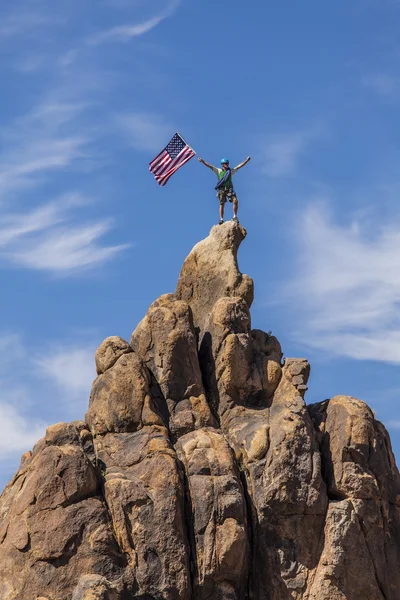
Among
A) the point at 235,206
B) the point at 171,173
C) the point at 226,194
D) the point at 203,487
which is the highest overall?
the point at 171,173

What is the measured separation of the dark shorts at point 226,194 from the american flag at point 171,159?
2.18 m

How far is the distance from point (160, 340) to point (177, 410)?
2.86 metres

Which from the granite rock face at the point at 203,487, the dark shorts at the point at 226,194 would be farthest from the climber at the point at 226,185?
the granite rock face at the point at 203,487

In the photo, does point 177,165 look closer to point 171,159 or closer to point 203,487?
point 171,159

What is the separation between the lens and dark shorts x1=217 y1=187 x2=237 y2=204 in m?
65.2

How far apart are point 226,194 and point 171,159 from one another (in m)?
2.98

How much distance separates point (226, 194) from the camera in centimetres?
6531

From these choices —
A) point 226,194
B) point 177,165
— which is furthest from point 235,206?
point 177,165

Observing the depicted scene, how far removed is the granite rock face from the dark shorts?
232 inches

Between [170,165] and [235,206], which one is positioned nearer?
[235,206]

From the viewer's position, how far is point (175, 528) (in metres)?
54.9

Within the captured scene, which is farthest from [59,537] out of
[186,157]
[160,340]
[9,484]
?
[186,157]

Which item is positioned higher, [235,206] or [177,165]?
[177,165]

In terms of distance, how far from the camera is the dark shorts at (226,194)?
6525cm
